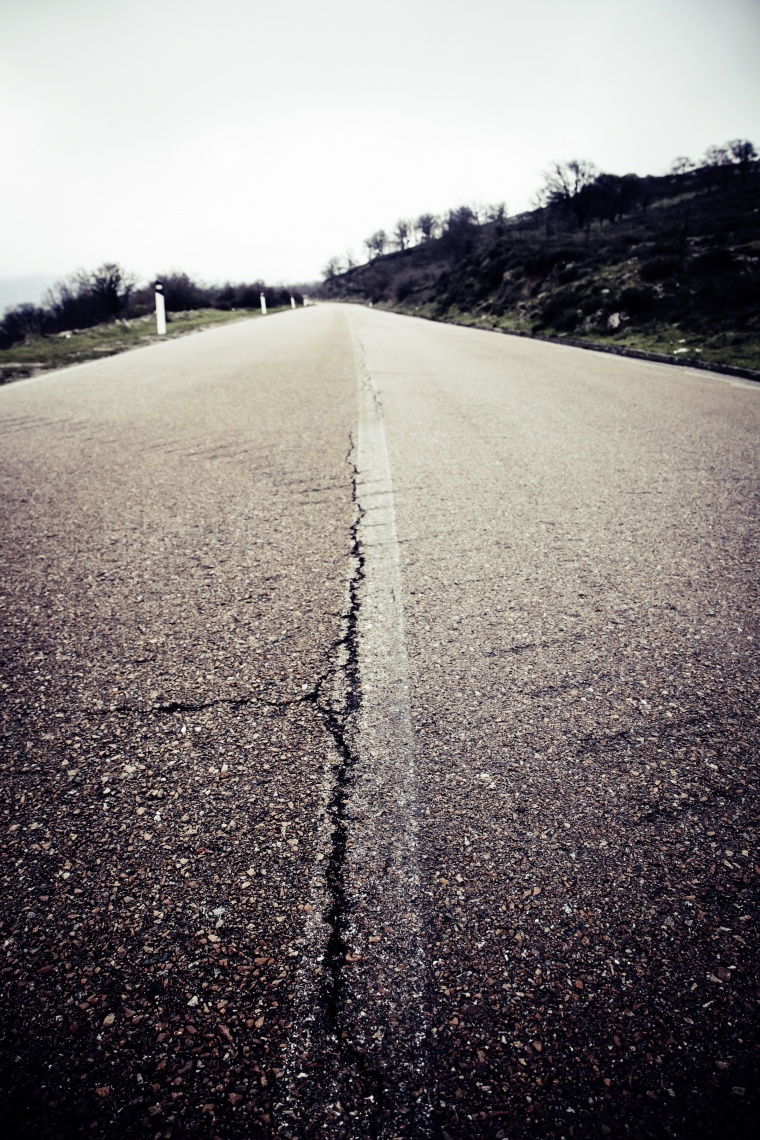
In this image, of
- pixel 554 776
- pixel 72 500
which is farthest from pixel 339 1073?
pixel 72 500

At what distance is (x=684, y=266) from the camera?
1689 cm

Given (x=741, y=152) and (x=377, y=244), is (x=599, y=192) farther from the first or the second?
(x=377, y=244)

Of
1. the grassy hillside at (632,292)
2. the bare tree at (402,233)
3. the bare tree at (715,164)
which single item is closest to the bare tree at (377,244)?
the bare tree at (402,233)

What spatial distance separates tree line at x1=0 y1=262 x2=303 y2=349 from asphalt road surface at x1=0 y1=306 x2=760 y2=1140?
2983 cm

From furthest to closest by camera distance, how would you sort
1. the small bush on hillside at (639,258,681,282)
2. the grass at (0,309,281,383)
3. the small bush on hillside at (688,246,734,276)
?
1. the small bush on hillside at (639,258,681,282)
2. the small bush on hillside at (688,246,734,276)
3. the grass at (0,309,281,383)

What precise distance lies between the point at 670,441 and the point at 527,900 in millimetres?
4888

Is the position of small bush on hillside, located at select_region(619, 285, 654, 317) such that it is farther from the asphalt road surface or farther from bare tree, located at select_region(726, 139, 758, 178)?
bare tree, located at select_region(726, 139, 758, 178)

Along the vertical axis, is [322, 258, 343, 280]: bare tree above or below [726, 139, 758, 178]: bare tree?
above

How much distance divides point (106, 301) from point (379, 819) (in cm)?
3693

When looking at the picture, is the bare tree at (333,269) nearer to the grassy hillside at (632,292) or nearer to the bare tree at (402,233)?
the bare tree at (402,233)

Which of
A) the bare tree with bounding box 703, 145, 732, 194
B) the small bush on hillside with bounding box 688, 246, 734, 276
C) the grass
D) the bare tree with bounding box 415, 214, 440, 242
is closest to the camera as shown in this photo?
the grass

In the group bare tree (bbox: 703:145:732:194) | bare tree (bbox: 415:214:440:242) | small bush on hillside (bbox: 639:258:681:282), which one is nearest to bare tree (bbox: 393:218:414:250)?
bare tree (bbox: 415:214:440:242)

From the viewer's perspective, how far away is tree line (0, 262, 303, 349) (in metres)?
30.2

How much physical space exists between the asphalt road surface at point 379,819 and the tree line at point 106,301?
29826mm
